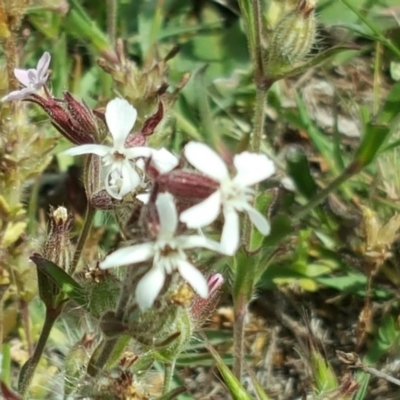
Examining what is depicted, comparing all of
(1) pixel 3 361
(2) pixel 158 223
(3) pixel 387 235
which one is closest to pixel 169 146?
(3) pixel 387 235

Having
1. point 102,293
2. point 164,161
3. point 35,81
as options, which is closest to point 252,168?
point 164,161

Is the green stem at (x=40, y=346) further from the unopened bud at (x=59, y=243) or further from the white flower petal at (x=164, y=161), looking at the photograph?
→ the white flower petal at (x=164, y=161)

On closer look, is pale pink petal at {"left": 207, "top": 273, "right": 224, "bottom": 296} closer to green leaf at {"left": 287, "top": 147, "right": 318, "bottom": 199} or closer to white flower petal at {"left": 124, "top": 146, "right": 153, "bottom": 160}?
white flower petal at {"left": 124, "top": 146, "right": 153, "bottom": 160}

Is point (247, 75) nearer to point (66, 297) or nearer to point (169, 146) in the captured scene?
point (169, 146)

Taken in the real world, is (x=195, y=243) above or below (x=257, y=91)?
above

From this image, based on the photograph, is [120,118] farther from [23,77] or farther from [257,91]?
[257,91]

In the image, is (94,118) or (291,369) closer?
(94,118)

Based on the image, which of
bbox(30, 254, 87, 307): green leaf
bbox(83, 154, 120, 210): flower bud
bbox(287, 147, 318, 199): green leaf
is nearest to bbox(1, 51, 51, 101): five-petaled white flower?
bbox(83, 154, 120, 210): flower bud
